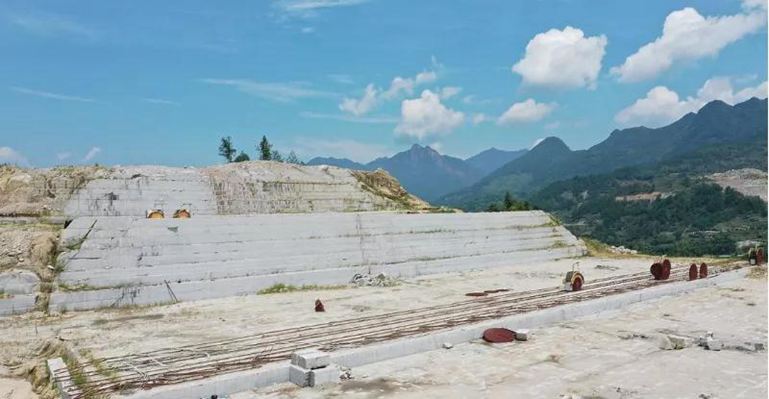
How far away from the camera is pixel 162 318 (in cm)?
1217

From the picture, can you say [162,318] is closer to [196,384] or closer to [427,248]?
[196,384]

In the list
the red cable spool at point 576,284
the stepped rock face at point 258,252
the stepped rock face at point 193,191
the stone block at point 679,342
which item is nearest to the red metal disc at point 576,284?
the red cable spool at point 576,284

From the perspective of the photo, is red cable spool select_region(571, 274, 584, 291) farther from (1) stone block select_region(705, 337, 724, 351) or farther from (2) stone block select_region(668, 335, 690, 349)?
(1) stone block select_region(705, 337, 724, 351)

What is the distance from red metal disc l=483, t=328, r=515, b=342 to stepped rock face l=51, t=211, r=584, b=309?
7283 millimetres

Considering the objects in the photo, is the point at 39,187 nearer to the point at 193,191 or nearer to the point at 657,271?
the point at 193,191

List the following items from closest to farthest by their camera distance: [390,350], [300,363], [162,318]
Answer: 1. [300,363]
2. [390,350]
3. [162,318]

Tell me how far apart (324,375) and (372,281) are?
9308mm

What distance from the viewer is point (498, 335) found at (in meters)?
10.2

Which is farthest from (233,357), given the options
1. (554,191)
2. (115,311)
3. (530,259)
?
(554,191)

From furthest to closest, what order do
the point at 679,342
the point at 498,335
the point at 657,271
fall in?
the point at 657,271 < the point at 498,335 < the point at 679,342

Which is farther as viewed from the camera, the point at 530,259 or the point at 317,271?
the point at 530,259

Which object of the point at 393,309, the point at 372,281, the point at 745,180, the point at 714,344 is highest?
the point at 745,180

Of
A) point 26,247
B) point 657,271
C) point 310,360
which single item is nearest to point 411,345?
point 310,360

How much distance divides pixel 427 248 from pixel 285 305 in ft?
25.3
